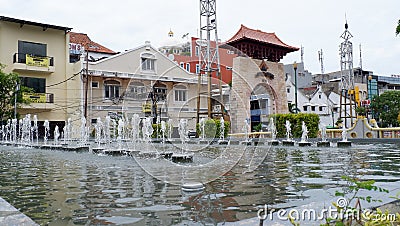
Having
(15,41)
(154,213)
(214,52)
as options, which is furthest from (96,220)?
(15,41)

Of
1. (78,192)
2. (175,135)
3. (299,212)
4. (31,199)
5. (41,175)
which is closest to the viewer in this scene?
(299,212)

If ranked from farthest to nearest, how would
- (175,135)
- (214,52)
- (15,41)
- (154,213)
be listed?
(15,41), (175,135), (214,52), (154,213)

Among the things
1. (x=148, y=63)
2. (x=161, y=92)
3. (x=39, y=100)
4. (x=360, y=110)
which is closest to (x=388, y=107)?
(x=360, y=110)

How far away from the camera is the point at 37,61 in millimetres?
31375

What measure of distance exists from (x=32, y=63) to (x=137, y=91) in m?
26.7

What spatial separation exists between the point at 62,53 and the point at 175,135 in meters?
17.9

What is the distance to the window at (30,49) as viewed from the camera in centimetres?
3097

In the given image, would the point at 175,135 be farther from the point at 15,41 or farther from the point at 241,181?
the point at 15,41

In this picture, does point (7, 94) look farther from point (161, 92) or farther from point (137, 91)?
point (137, 91)

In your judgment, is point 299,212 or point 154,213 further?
point 154,213

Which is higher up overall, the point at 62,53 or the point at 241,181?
the point at 62,53

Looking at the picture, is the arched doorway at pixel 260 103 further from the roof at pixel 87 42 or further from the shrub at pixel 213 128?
the roof at pixel 87 42

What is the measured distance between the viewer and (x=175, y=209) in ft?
12.3

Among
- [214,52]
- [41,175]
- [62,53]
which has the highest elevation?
[62,53]
